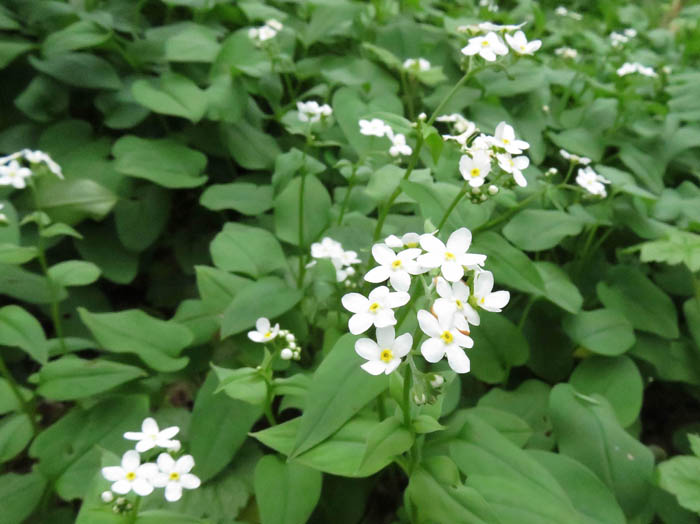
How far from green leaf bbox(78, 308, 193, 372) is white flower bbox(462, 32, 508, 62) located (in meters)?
1.53

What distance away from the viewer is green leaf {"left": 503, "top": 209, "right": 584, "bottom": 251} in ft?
8.02

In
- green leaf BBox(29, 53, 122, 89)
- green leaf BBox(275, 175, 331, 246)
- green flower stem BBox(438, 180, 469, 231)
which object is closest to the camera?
green flower stem BBox(438, 180, 469, 231)

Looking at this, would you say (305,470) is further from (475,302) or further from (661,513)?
(661,513)

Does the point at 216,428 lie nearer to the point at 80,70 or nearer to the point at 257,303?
the point at 257,303

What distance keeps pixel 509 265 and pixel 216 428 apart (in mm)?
1260

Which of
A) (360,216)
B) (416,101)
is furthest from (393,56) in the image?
(360,216)

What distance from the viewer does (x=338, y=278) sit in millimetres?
2166

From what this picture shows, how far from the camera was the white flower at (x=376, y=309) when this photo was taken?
128 cm

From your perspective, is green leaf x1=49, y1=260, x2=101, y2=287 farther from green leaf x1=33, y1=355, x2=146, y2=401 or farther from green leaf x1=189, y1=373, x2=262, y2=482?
green leaf x1=189, y1=373, x2=262, y2=482

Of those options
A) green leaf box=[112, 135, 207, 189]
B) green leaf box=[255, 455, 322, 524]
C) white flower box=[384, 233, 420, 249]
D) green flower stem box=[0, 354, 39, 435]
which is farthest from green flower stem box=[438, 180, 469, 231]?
green flower stem box=[0, 354, 39, 435]

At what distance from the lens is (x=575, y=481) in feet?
5.94

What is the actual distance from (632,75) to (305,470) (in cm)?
313

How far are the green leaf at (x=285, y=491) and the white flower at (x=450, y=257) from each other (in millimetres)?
833

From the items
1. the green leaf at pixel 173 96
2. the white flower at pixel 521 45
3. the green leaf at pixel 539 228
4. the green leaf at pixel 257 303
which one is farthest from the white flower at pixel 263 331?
the green leaf at pixel 173 96
